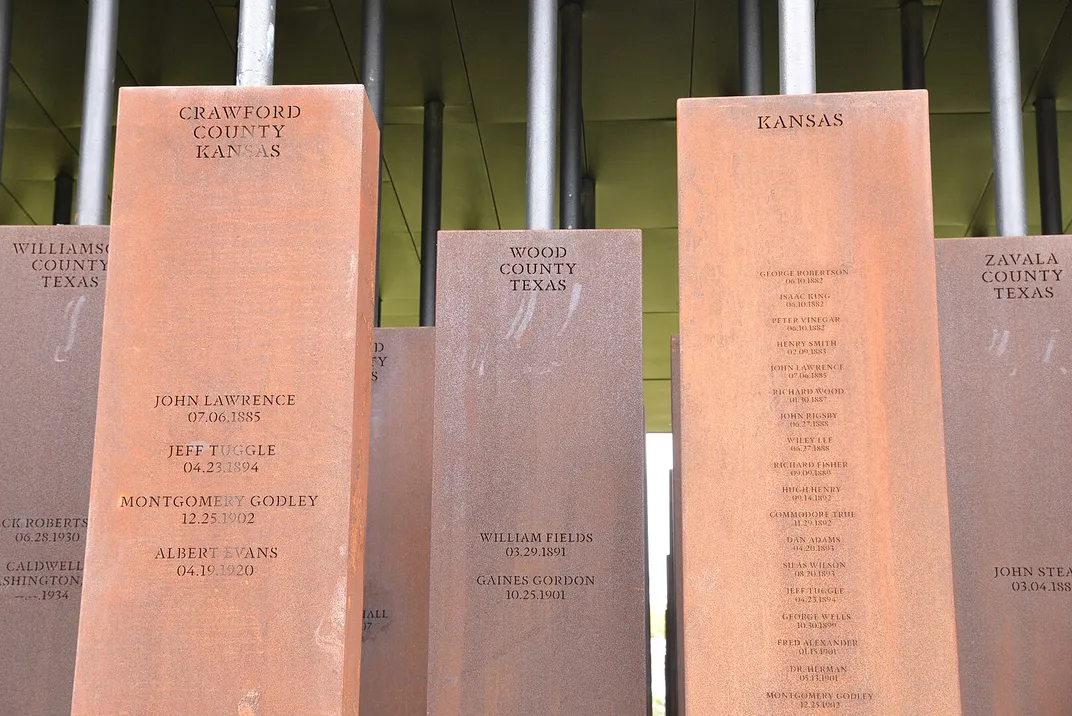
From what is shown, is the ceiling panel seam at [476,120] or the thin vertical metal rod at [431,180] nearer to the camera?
the ceiling panel seam at [476,120]

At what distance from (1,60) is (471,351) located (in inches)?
205

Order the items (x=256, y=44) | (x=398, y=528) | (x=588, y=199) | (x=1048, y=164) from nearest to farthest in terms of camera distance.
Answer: (x=256, y=44) < (x=398, y=528) < (x=1048, y=164) < (x=588, y=199)

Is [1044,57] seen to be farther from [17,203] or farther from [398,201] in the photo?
[17,203]

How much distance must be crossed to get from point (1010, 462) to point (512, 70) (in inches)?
243

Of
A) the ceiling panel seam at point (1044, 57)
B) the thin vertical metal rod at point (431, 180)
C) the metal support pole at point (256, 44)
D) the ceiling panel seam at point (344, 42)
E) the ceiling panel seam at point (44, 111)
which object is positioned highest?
the ceiling panel seam at point (344, 42)

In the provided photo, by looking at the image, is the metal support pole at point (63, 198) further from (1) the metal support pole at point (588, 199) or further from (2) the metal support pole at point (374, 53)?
(1) the metal support pole at point (588, 199)

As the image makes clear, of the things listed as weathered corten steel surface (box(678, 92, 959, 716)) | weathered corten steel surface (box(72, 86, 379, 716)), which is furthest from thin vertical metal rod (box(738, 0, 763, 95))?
weathered corten steel surface (box(72, 86, 379, 716))

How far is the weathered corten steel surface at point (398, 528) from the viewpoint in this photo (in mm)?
7039

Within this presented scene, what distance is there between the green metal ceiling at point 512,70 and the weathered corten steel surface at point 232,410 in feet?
18.6

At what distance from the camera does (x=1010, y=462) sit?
612 centimetres

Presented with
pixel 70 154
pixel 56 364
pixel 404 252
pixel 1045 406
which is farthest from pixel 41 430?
pixel 404 252

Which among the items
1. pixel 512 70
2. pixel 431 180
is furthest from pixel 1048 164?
pixel 431 180

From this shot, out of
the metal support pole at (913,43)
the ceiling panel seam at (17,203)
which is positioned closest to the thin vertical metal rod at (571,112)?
the metal support pole at (913,43)

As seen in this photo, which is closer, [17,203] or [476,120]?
[476,120]
